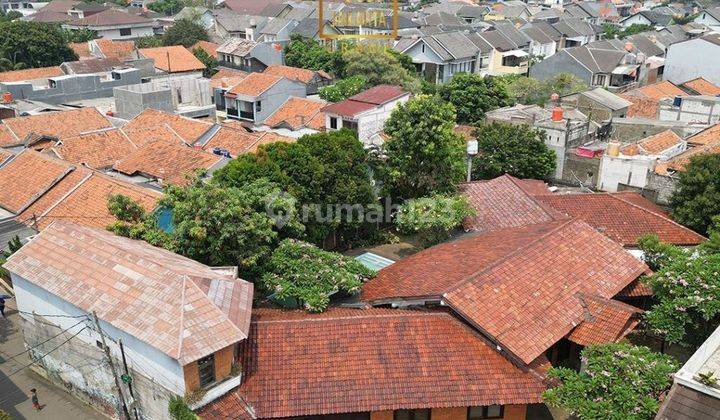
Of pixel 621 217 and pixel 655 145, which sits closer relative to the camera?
pixel 621 217

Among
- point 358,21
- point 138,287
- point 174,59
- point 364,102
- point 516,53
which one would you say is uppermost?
point 358,21

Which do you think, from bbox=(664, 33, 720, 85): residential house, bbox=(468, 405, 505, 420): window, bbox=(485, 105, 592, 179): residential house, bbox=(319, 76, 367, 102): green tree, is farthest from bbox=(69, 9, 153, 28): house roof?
bbox=(468, 405, 505, 420): window

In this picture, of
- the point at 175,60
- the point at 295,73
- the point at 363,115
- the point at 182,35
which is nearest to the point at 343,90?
the point at 295,73

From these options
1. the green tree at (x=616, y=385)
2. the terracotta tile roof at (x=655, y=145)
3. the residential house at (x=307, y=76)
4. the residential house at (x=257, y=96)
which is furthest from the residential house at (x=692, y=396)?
the residential house at (x=307, y=76)

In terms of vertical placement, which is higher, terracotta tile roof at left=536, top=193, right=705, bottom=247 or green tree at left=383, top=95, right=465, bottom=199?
green tree at left=383, top=95, right=465, bottom=199

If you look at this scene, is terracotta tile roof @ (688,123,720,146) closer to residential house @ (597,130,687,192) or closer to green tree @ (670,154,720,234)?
residential house @ (597,130,687,192)

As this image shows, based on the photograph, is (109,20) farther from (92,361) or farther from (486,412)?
(486,412)

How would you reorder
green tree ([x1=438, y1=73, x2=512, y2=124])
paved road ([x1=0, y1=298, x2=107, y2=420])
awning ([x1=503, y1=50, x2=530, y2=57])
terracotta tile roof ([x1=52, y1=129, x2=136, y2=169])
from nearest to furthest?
paved road ([x1=0, y1=298, x2=107, y2=420])
terracotta tile roof ([x1=52, y1=129, x2=136, y2=169])
green tree ([x1=438, y1=73, x2=512, y2=124])
awning ([x1=503, y1=50, x2=530, y2=57])

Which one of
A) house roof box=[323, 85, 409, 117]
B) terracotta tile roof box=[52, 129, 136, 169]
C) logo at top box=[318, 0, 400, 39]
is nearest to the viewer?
terracotta tile roof box=[52, 129, 136, 169]

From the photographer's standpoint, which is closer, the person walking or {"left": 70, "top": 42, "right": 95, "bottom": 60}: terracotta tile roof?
the person walking
